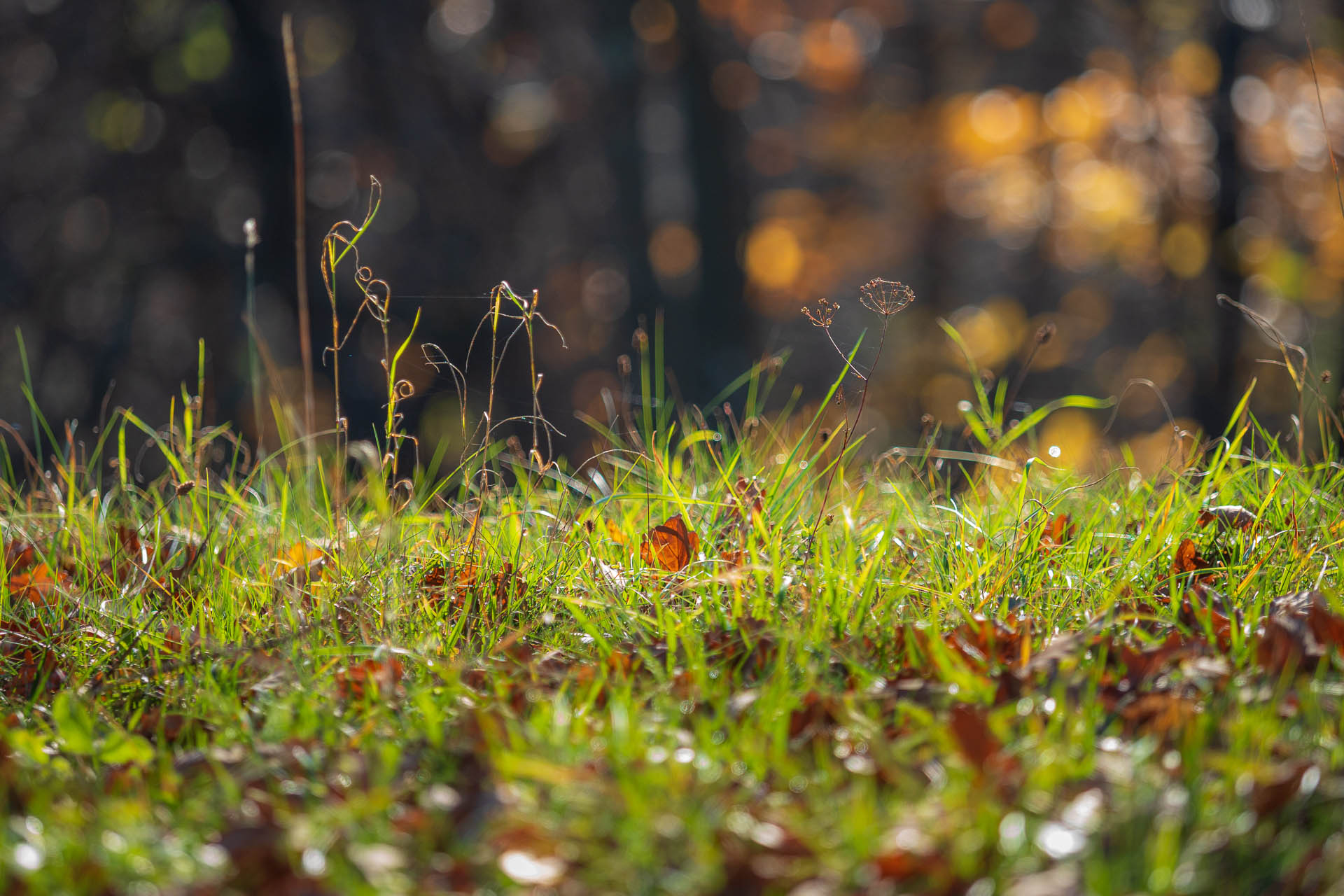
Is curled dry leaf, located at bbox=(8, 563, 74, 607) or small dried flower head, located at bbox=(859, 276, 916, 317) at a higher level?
small dried flower head, located at bbox=(859, 276, 916, 317)

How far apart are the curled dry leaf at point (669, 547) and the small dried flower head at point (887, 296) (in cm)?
59

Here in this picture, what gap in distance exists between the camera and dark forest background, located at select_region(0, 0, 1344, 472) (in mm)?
7766

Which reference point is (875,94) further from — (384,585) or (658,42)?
(384,585)

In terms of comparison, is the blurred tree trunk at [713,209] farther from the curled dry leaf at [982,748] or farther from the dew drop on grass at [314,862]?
the dew drop on grass at [314,862]

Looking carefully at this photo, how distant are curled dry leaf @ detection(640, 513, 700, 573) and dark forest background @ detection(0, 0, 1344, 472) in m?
3.90

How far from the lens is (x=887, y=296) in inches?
76.2

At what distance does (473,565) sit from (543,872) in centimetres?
99

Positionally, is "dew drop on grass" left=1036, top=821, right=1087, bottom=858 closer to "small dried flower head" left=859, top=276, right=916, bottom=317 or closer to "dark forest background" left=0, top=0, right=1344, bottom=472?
"small dried flower head" left=859, top=276, right=916, bottom=317

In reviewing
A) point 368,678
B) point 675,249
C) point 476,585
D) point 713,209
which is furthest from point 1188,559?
point 675,249

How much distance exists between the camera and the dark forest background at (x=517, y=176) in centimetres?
777

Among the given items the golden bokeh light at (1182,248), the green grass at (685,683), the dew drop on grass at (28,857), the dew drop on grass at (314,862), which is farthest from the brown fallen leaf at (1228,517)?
the golden bokeh light at (1182,248)

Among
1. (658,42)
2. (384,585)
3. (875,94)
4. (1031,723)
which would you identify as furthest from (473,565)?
(875,94)

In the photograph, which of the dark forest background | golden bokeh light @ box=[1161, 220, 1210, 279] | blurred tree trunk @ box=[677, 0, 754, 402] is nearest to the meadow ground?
the dark forest background

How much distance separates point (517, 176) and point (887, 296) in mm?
7134
